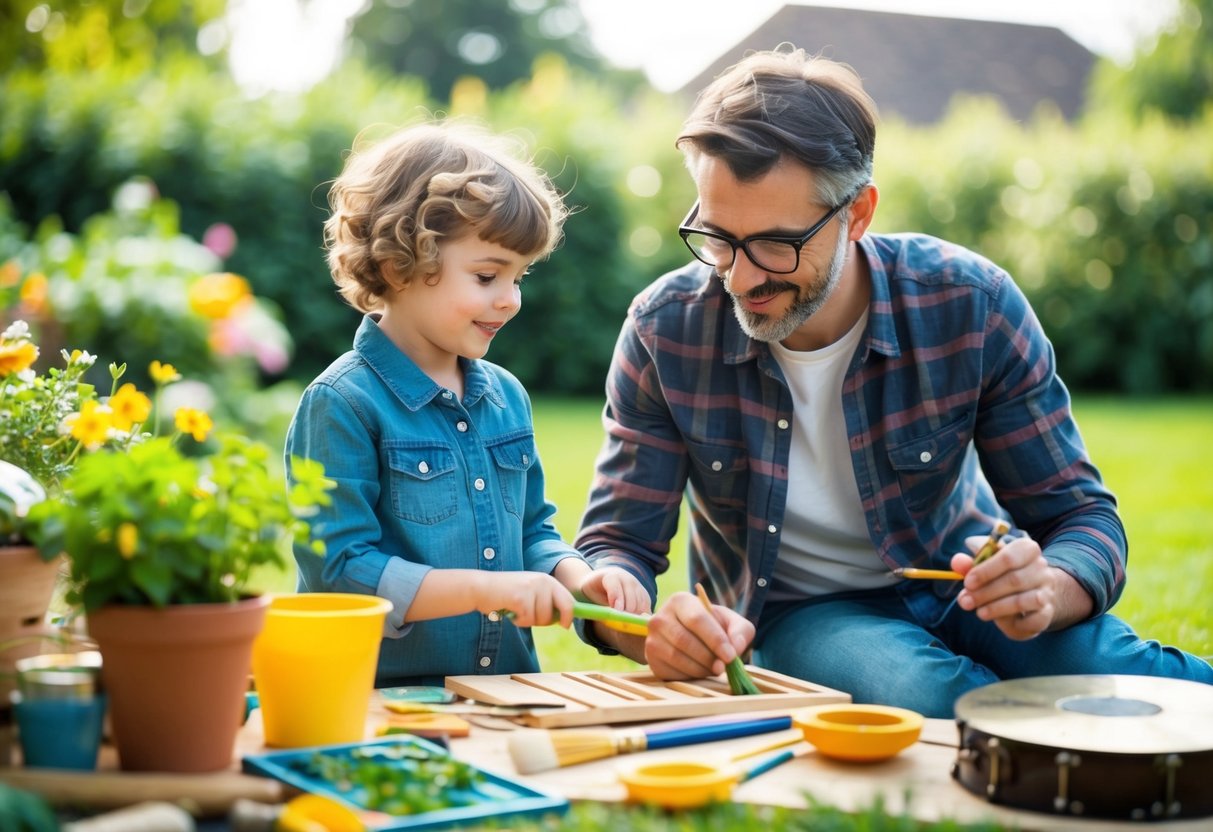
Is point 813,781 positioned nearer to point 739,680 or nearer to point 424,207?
point 739,680

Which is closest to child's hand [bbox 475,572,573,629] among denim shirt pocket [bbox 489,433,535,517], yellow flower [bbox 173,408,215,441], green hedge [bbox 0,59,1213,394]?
denim shirt pocket [bbox 489,433,535,517]

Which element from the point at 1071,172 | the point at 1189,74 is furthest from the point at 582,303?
the point at 1189,74

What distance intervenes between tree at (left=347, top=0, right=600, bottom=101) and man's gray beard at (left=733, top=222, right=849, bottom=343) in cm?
3259

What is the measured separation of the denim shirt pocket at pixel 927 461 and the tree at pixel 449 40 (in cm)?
3268

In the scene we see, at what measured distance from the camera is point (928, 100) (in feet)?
68.7

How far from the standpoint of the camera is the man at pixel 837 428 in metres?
2.58

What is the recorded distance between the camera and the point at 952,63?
21.8m

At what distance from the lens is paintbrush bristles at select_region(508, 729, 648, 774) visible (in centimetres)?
162

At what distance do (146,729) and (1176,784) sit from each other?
1185 millimetres

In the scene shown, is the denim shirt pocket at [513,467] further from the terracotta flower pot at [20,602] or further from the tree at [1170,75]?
the tree at [1170,75]

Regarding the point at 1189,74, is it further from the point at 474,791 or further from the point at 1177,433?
the point at 474,791

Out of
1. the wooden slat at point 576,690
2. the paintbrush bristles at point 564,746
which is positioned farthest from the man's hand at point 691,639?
the paintbrush bristles at point 564,746

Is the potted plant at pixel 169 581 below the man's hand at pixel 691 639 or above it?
above

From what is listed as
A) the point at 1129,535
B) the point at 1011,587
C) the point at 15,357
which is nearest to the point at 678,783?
the point at 1011,587
